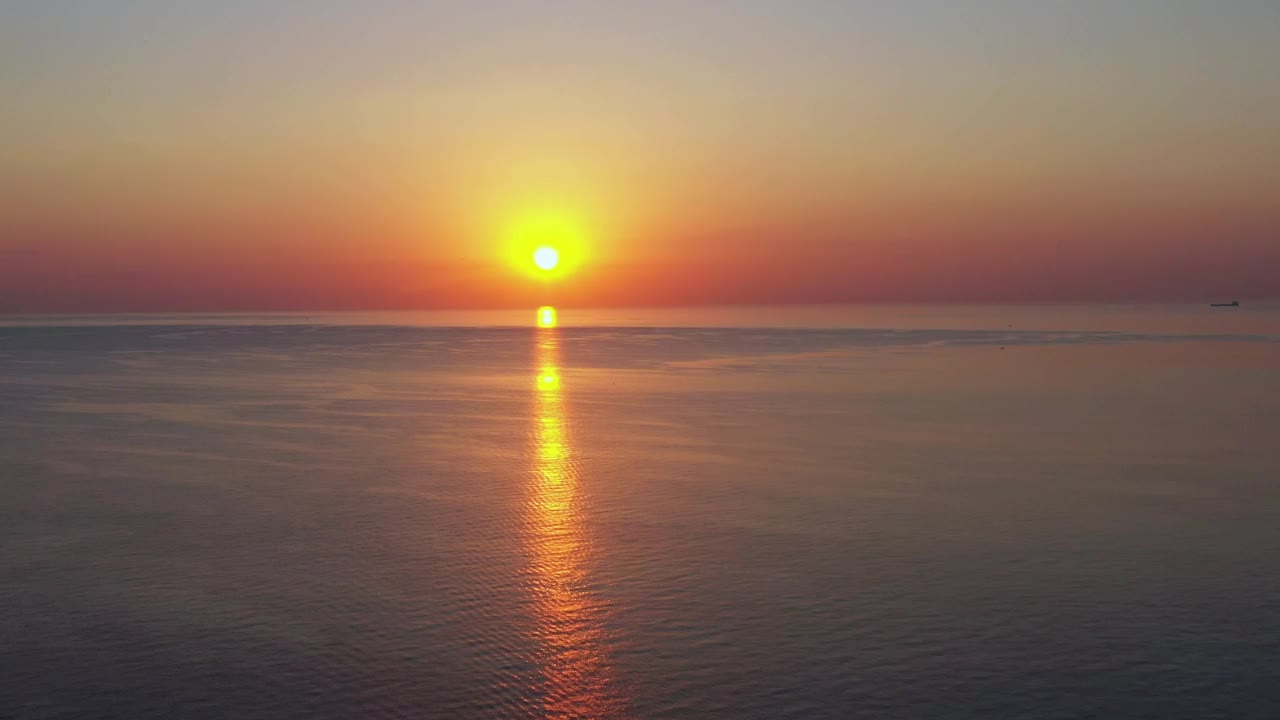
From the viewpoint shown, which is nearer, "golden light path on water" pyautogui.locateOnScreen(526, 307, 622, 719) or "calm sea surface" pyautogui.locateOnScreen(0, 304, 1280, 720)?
"golden light path on water" pyautogui.locateOnScreen(526, 307, 622, 719)

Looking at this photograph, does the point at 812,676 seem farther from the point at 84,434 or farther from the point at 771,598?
the point at 84,434

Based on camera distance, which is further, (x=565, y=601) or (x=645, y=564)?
(x=645, y=564)

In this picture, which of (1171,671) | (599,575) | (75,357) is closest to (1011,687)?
(1171,671)

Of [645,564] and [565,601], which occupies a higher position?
[645,564]

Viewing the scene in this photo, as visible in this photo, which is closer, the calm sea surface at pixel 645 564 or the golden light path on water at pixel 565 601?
the golden light path on water at pixel 565 601
